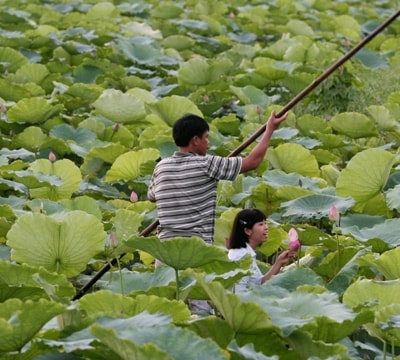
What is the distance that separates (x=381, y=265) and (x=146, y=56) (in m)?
5.02

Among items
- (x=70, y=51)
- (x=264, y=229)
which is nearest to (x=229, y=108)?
(x=70, y=51)

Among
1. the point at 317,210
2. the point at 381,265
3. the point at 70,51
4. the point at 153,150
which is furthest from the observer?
the point at 70,51

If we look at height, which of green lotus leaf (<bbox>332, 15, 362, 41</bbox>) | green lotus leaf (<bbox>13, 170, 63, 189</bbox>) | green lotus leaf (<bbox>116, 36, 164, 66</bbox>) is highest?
green lotus leaf (<bbox>13, 170, 63, 189</bbox>)

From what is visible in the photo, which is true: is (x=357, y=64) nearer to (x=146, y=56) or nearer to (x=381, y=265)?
(x=146, y=56)

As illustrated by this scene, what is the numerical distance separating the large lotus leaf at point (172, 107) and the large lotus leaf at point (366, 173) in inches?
62.2

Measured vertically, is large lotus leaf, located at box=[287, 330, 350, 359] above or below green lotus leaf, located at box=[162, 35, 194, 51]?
above

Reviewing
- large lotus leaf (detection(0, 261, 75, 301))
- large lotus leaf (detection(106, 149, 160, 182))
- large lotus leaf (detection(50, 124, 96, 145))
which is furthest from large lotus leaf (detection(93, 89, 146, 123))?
large lotus leaf (detection(0, 261, 75, 301))

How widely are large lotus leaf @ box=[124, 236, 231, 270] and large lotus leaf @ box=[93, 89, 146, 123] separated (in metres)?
3.01

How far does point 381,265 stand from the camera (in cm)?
364

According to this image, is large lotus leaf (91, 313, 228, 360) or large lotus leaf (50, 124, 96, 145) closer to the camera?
large lotus leaf (91, 313, 228, 360)

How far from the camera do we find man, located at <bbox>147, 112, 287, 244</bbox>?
3924mm

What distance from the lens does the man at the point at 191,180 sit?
392 centimetres

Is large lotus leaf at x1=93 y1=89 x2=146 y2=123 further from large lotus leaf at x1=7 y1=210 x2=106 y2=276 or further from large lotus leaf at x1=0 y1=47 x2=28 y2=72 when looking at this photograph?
large lotus leaf at x1=7 y1=210 x2=106 y2=276

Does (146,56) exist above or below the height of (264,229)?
below
